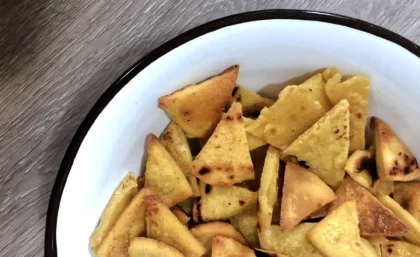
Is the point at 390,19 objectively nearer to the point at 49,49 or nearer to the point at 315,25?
the point at 315,25

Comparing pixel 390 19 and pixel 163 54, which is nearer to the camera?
pixel 163 54

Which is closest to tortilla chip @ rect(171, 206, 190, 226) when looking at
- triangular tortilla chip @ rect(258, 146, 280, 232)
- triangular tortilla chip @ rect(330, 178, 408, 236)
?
triangular tortilla chip @ rect(258, 146, 280, 232)

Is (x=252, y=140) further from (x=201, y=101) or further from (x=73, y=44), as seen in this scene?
(x=73, y=44)

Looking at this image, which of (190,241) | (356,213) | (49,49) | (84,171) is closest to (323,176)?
(356,213)

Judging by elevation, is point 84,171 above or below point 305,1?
below

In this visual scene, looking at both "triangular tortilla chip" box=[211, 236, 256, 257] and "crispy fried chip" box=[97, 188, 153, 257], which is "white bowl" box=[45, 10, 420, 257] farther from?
"triangular tortilla chip" box=[211, 236, 256, 257]

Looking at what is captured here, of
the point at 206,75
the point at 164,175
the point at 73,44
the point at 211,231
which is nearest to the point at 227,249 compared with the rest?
the point at 211,231
